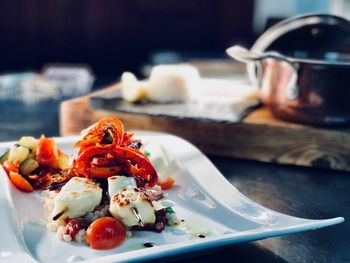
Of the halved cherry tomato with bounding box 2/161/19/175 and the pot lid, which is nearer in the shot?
the halved cherry tomato with bounding box 2/161/19/175

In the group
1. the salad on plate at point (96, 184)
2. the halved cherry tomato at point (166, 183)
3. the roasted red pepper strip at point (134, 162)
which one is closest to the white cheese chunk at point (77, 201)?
the salad on plate at point (96, 184)

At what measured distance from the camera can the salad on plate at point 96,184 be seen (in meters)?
0.97

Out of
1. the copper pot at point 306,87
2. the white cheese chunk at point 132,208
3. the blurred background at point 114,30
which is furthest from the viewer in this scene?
the blurred background at point 114,30

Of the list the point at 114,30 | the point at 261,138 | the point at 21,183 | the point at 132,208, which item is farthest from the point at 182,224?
the point at 114,30

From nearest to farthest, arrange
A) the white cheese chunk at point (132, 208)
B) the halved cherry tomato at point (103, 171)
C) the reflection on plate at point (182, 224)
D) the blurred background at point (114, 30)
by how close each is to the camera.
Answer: the reflection on plate at point (182, 224) < the white cheese chunk at point (132, 208) < the halved cherry tomato at point (103, 171) < the blurred background at point (114, 30)

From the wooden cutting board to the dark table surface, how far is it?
3 centimetres

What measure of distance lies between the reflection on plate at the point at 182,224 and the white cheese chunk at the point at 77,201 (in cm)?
5

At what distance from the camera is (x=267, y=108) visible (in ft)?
5.44

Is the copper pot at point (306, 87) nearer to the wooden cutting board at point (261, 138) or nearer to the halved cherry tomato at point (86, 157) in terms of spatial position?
the wooden cutting board at point (261, 138)

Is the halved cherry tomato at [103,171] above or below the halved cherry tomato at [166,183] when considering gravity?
above

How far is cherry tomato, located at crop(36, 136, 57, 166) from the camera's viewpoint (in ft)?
4.22

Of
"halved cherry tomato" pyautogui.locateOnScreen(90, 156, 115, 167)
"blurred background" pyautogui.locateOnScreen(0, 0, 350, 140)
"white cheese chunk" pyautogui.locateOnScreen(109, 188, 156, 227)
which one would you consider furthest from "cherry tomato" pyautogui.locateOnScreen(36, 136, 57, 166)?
"blurred background" pyautogui.locateOnScreen(0, 0, 350, 140)

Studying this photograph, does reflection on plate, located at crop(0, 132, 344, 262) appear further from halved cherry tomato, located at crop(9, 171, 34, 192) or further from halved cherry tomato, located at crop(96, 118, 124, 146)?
halved cherry tomato, located at crop(96, 118, 124, 146)

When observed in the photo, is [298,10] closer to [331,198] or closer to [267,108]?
Answer: [267,108]
